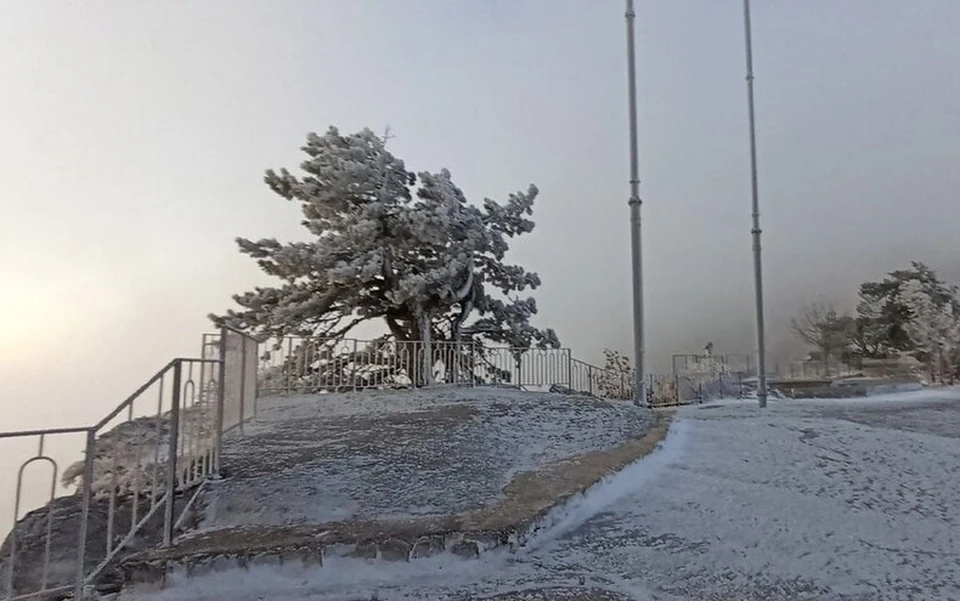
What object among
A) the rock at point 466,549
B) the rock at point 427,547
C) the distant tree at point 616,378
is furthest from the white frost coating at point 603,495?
the distant tree at point 616,378

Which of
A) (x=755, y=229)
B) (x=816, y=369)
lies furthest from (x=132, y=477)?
(x=816, y=369)

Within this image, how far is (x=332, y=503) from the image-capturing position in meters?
4.04

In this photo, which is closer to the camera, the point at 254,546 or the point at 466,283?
the point at 254,546

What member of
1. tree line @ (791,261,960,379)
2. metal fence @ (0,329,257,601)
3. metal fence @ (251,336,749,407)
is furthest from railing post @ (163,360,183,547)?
tree line @ (791,261,960,379)

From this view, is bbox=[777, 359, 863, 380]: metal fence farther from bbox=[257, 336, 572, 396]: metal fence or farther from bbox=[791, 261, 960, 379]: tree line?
bbox=[257, 336, 572, 396]: metal fence

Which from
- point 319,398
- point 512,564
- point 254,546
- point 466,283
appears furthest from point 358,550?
point 466,283

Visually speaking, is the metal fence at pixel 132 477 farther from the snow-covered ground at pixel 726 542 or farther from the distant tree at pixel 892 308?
the distant tree at pixel 892 308

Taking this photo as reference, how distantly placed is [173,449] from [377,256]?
34.3 feet

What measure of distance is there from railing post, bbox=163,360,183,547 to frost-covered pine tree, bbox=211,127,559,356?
9708 mm

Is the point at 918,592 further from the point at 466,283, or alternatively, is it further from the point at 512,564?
the point at 466,283

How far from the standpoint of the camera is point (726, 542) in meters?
3.67

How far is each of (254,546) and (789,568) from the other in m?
2.63

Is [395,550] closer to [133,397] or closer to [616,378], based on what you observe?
[133,397]

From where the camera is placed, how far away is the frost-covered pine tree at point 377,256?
13.9 meters
